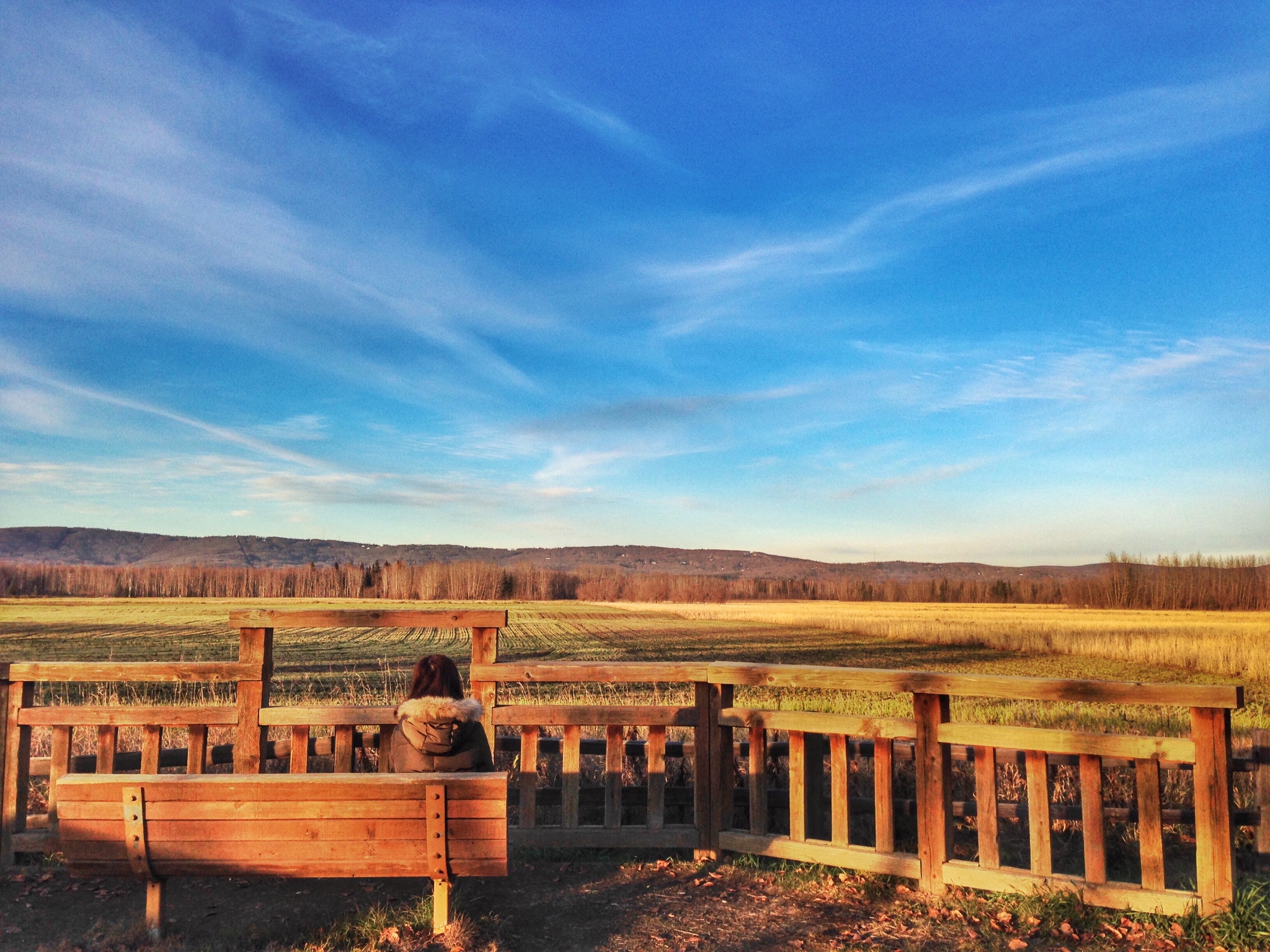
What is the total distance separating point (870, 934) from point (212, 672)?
4.98 m

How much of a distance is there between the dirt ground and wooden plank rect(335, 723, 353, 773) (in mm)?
867

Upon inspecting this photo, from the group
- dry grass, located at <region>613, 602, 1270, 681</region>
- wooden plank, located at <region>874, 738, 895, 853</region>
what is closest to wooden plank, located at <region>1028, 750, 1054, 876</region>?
wooden plank, located at <region>874, 738, 895, 853</region>

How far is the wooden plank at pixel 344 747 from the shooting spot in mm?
6945

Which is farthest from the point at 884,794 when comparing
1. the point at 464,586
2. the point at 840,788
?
the point at 464,586

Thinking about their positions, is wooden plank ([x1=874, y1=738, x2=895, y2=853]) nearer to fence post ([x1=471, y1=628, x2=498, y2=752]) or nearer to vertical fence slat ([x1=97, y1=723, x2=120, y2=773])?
fence post ([x1=471, y1=628, x2=498, y2=752])

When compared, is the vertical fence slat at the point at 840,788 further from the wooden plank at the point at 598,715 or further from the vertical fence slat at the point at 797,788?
the wooden plank at the point at 598,715

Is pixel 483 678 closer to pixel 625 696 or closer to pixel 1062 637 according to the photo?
pixel 625 696

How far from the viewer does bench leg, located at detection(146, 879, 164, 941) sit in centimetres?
516

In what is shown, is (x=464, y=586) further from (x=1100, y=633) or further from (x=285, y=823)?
(x=285, y=823)

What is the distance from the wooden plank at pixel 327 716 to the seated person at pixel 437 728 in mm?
1083

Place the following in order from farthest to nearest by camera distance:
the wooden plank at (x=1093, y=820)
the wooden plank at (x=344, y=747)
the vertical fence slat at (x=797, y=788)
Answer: the wooden plank at (x=344, y=747)
the vertical fence slat at (x=797, y=788)
the wooden plank at (x=1093, y=820)

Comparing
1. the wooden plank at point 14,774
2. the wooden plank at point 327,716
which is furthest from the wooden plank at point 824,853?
the wooden plank at point 14,774

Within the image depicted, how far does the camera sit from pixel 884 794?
6363mm

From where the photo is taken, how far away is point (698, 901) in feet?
19.6
